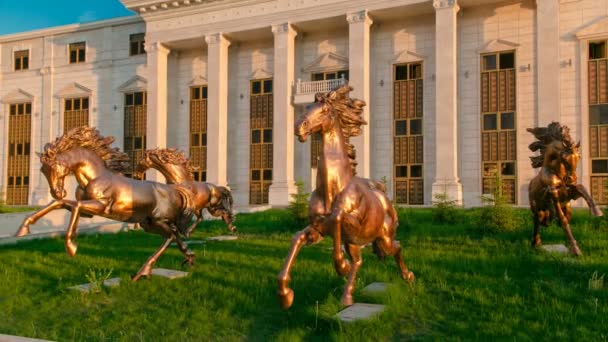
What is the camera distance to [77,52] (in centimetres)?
3328

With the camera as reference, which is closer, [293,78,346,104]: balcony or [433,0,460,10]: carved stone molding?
[433,0,460,10]: carved stone molding

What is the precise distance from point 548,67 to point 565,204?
1618 cm

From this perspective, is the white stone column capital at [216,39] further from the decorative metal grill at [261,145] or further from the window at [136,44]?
the window at [136,44]

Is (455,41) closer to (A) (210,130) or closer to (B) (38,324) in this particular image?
(A) (210,130)

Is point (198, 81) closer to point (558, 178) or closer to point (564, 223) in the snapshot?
point (558, 178)

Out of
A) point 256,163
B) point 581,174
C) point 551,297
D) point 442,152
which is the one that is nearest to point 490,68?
point 442,152

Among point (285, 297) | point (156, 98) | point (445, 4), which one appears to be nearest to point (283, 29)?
point (445, 4)

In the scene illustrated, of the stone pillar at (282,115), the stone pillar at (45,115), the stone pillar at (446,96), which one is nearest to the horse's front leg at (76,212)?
the stone pillar at (446,96)

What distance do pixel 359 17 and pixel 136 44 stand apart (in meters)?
15.4

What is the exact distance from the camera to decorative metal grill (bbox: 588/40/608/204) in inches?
866

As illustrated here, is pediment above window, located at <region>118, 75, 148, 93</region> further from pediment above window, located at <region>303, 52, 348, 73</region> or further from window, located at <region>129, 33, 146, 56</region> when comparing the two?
pediment above window, located at <region>303, 52, 348, 73</region>

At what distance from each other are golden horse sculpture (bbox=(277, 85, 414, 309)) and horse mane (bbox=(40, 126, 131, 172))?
3839 mm

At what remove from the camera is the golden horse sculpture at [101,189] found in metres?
6.48

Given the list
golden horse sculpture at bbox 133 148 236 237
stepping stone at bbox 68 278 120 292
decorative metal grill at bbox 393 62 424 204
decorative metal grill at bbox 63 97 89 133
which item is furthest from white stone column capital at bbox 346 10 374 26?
stepping stone at bbox 68 278 120 292
